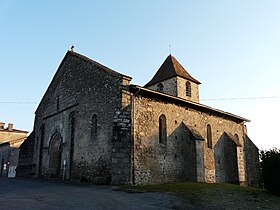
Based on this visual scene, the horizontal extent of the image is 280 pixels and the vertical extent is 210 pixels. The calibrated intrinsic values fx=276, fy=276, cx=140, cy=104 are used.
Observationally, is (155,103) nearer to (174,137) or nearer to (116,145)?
(174,137)

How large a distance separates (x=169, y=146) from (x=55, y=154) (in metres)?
8.98

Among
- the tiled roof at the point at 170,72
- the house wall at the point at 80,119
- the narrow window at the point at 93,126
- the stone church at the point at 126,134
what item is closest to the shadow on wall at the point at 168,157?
the stone church at the point at 126,134

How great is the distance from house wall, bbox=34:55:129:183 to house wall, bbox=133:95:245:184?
1705mm

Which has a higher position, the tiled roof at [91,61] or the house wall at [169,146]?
the tiled roof at [91,61]

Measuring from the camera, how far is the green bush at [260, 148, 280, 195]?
1289 cm

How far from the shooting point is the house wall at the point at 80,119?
16328 mm

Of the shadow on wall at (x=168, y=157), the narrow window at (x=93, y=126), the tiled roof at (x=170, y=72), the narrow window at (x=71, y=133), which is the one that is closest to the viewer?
the shadow on wall at (x=168, y=157)

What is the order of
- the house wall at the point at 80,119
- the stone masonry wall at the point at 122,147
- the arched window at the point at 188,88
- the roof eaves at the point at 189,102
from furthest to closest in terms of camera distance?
the arched window at the point at 188,88
the roof eaves at the point at 189,102
the house wall at the point at 80,119
the stone masonry wall at the point at 122,147

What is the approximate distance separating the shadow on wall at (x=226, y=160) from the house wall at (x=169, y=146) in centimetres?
22

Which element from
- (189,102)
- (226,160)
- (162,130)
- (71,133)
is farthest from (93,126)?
(226,160)

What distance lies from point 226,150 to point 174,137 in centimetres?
632

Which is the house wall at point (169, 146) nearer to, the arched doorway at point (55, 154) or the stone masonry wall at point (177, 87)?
the stone masonry wall at point (177, 87)

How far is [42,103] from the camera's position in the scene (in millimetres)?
24500

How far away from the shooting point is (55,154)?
21016 mm
